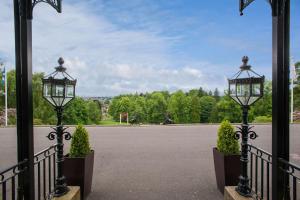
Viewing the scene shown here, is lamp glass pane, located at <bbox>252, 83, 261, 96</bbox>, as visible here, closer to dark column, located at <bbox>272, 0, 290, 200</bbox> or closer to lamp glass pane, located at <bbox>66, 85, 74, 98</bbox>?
dark column, located at <bbox>272, 0, 290, 200</bbox>

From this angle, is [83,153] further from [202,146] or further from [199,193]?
[202,146]

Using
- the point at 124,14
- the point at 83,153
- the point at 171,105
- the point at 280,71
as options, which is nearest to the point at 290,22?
the point at 280,71

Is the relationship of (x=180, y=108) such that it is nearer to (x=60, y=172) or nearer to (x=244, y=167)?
(x=244, y=167)

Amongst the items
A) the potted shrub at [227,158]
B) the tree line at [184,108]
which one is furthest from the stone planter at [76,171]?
the tree line at [184,108]

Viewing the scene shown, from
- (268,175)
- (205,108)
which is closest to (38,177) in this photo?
(268,175)

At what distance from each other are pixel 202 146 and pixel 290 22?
6349 millimetres

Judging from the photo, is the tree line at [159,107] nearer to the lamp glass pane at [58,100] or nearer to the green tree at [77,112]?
the green tree at [77,112]

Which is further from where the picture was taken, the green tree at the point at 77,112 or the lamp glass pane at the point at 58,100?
the green tree at the point at 77,112

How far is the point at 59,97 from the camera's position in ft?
11.1

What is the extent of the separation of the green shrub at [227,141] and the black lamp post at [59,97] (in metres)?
2.23

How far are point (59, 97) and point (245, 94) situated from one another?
2.51m

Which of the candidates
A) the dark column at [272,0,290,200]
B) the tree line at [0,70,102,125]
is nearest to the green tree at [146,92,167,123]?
the tree line at [0,70,102,125]

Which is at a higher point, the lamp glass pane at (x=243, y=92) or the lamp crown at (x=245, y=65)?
the lamp crown at (x=245, y=65)

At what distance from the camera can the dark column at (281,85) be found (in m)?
2.26
